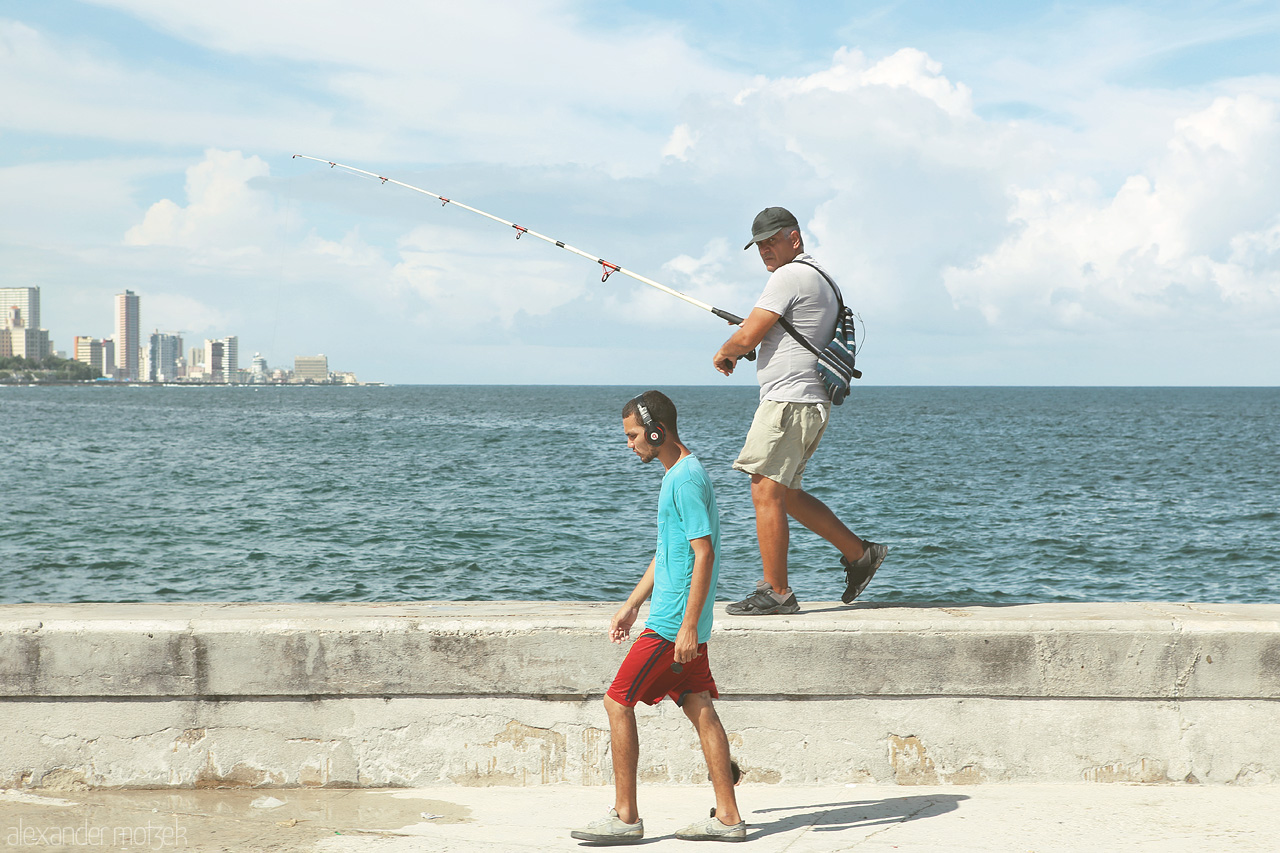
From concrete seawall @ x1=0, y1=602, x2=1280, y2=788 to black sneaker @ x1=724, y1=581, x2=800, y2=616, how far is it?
0.78 feet

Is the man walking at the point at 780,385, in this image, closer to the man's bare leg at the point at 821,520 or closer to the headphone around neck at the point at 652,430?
the man's bare leg at the point at 821,520

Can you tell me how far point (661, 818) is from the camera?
367cm

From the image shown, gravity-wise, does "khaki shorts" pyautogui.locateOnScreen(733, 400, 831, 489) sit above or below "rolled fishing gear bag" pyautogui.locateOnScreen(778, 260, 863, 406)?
below

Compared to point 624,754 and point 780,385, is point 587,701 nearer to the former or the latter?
point 624,754

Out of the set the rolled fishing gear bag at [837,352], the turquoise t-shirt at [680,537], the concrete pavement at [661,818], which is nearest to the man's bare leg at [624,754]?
the concrete pavement at [661,818]

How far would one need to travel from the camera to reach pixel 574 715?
398cm

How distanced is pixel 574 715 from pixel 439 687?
1.74ft

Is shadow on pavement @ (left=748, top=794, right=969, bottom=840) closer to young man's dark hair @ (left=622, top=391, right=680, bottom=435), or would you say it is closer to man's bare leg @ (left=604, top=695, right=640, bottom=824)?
man's bare leg @ (left=604, top=695, right=640, bottom=824)

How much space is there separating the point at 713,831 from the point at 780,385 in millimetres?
1782

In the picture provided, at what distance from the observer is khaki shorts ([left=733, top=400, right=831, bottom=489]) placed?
13.9 ft

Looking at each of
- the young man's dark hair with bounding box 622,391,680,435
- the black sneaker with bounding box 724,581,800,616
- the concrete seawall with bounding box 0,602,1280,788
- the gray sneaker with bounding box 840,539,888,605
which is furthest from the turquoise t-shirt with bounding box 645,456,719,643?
the gray sneaker with bounding box 840,539,888,605

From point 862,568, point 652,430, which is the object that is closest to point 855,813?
point 862,568

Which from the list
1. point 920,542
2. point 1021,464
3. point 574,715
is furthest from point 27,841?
point 1021,464

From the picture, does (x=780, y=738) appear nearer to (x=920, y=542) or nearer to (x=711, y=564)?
(x=711, y=564)
